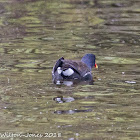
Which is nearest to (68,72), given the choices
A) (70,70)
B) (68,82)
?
(70,70)

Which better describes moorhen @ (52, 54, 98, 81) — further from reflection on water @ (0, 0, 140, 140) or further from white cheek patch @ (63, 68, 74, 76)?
reflection on water @ (0, 0, 140, 140)

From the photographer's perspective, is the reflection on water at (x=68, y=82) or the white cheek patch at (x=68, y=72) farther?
the white cheek patch at (x=68, y=72)

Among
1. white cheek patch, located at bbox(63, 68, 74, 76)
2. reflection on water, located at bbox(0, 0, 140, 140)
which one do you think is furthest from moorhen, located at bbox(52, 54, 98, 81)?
reflection on water, located at bbox(0, 0, 140, 140)

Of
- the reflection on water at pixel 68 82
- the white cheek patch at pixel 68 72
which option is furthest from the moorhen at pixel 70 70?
the reflection on water at pixel 68 82

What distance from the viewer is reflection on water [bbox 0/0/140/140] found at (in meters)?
8.13

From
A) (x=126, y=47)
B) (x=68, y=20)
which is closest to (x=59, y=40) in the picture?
(x=126, y=47)

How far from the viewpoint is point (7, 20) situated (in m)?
19.9

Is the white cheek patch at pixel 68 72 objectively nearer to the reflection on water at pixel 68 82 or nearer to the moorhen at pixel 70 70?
the moorhen at pixel 70 70

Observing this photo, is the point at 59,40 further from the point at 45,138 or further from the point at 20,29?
the point at 45,138

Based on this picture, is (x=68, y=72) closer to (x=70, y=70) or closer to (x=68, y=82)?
(x=70, y=70)

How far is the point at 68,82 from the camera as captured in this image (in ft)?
36.0

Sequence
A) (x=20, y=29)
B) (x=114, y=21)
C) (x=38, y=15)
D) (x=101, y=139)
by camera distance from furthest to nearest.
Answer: (x=38, y=15)
(x=114, y=21)
(x=20, y=29)
(x=101, y=139)

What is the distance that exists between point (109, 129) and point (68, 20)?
481 inches

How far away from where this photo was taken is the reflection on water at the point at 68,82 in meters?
8.13
